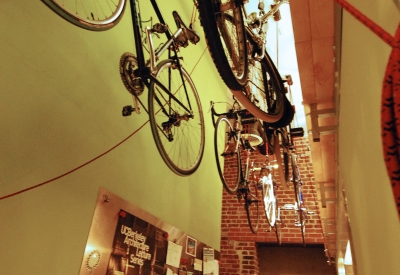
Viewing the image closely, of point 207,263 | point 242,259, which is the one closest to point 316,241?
point 242,259

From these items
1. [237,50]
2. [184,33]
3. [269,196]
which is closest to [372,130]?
[237,50]

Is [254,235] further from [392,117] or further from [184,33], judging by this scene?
[392,117]

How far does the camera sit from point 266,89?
2135 millimetres

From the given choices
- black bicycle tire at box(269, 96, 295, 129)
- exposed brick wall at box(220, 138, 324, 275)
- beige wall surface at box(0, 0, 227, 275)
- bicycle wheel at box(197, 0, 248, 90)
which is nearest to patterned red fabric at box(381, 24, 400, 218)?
bicycle wheel at box(197, 0, 248, 90)

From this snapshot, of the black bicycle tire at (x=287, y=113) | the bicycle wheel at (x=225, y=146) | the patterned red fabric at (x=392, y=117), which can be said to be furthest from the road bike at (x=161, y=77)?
the patterned red fabric at (x=392, y=117)

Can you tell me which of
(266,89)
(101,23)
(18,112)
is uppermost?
(266,89)

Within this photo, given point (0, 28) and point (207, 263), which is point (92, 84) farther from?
point (207, 263)

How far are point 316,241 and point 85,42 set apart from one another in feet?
15.3

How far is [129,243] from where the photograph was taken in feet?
6.46

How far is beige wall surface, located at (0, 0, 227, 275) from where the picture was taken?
1322 mm

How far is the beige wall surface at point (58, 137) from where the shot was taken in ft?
4.34

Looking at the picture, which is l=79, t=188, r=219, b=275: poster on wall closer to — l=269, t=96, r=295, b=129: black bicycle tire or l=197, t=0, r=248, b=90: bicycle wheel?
l=197, t=0, r=248, b=90: bicycle wheel

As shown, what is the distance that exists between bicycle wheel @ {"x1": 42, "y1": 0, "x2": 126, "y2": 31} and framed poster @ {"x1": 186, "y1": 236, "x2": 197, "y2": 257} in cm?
188

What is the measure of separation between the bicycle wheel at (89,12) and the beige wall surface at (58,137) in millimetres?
103
